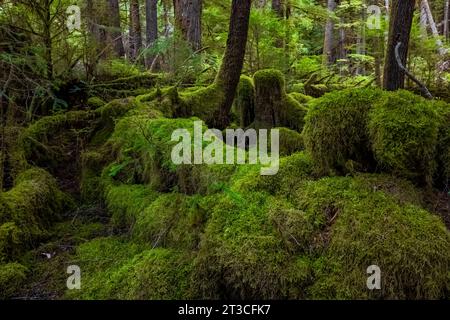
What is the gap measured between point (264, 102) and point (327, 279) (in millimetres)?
5962

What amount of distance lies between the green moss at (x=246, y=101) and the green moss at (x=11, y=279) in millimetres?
5662

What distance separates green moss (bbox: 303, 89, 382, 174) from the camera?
4.13 meters

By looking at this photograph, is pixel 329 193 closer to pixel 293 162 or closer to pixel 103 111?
pixel 293 162

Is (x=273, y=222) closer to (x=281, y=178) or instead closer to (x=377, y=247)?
(x=281, y=178)

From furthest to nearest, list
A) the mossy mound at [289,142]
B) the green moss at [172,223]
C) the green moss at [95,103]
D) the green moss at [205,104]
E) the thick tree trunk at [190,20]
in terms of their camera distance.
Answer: the thick tree trunk at [190,20] < the green moss at [95,103] < the green moss at [205,104] < the mossy mound at [289,142] < the green moss at [172,223]

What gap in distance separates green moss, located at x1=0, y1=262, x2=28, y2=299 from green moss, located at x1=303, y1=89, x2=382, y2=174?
3448 mm

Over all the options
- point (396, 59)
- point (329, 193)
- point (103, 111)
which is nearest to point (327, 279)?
point (329, 193)

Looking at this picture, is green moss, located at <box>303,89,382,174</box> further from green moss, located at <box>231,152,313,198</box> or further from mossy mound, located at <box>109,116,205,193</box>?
mossy mound, located at <box>109,116,205,193</box>

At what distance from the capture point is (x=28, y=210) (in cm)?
533

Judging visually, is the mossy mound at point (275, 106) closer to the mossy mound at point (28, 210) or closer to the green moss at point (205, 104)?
the green moss at point (205, 104)

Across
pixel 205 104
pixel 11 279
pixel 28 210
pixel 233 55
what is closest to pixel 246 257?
pixel 11 279

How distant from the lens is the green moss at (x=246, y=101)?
8.99 meters

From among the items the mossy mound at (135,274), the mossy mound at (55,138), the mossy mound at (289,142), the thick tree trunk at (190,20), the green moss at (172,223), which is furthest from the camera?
the thick tree trunk at (190,20)

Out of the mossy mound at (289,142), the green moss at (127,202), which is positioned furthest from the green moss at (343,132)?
the mossy mound at (289,142)
